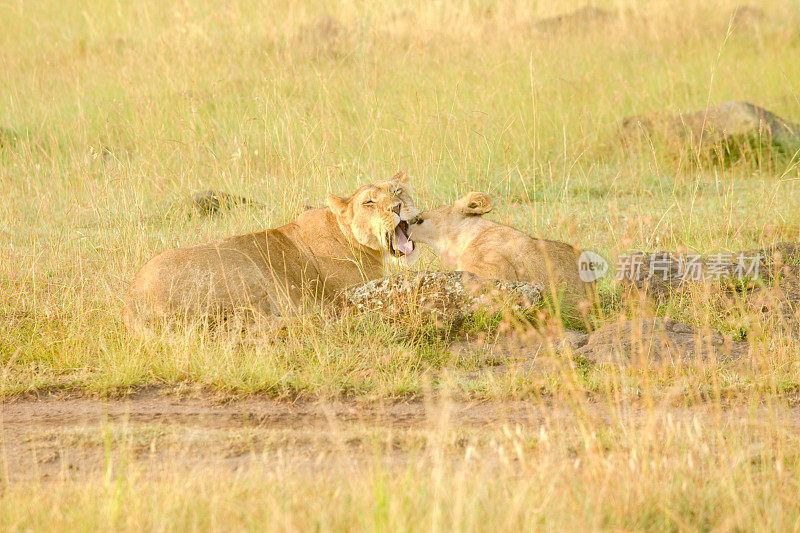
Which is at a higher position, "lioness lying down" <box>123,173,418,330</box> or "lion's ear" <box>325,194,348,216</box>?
"lion's ear" <box>325,194,348,216</box>

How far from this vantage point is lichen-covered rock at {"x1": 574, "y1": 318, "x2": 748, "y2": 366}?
527 cm

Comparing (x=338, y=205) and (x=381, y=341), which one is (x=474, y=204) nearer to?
(x=338, y=205)

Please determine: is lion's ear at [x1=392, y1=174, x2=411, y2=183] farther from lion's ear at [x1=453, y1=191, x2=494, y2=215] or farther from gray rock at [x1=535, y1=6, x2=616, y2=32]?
gray rock at [x1=535, y1=6, x2=616, y2=32]

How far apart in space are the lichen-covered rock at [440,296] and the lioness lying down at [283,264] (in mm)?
338

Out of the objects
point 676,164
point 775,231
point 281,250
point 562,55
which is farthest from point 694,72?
point 281,250

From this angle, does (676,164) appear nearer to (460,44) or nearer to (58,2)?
(460,44)

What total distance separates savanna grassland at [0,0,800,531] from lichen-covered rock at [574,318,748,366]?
143 mm

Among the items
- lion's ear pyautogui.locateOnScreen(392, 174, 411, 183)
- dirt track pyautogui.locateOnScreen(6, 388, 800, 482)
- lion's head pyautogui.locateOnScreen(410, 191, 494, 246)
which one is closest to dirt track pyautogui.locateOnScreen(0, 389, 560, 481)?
dirt track pyautogui.locateOnScreen(6, 388, 800, 482)

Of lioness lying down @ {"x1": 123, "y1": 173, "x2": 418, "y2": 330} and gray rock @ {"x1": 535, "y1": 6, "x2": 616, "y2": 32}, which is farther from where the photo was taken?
gray rock @ {"x1": 535, "y1": 6, "x2": 616, "y2": 32}

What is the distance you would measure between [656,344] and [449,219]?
2.11m

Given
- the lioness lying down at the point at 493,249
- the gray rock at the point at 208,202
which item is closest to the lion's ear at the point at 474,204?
the lioness lying down at the point at 493,249

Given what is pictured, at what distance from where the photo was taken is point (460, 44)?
12.2 meters

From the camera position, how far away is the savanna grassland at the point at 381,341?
328cm

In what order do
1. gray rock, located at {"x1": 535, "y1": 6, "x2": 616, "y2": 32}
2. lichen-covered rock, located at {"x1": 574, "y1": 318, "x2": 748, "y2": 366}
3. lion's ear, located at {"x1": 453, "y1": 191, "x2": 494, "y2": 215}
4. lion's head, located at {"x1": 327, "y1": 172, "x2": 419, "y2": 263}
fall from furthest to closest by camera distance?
1. gray rock, located at {"x1": 535, "y1": 6, "x2": 616, "y2": 32}
2. lion's ear, located at {"x1": 453, "y1": 191, "x2": 494, "y2": 215}
3. lion's head, located at {"x1": 327, "y1": 172, "x2": 419, "y2": 263}
4. lichen-covered rock, located at {"x1": 574, "y1": 318, "x2": 748, "y2": 366}
